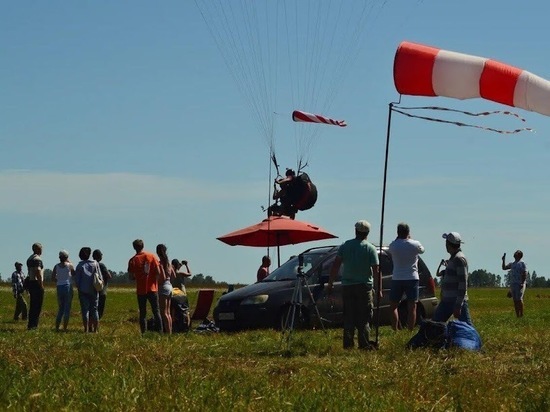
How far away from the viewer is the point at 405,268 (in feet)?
62.0

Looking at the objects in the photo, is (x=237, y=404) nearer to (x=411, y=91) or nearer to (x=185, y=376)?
(x=185, y=376)

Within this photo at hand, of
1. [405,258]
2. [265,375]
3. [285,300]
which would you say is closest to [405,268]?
[405,258]

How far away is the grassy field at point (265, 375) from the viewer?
875cm

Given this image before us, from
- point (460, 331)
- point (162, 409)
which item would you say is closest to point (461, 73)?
point (460, 331)

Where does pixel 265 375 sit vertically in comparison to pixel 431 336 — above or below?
below

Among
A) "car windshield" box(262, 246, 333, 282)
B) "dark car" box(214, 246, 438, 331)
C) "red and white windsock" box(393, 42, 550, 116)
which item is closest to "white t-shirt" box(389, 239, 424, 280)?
"dark car" box(214, 246, 438, 331)

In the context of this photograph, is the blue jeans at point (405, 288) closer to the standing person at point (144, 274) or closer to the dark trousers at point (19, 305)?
the standing person at point (144, 274)

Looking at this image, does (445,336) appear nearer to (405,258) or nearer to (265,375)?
(265,375)

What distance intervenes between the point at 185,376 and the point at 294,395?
1200mm

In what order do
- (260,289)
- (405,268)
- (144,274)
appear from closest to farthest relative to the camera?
1. (405,268)
2. (144,274)
3. (260,289)

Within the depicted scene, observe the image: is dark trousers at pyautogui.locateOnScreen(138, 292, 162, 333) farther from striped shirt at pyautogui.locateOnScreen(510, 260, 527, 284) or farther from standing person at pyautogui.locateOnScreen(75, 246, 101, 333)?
striped shirt at pyautogui.locateOnScreen(510, 260, 527, 284)

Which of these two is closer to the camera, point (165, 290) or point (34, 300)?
point (165, 290)

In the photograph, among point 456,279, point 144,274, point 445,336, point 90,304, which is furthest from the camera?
point 90,304

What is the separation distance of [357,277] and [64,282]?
8.67 meters
